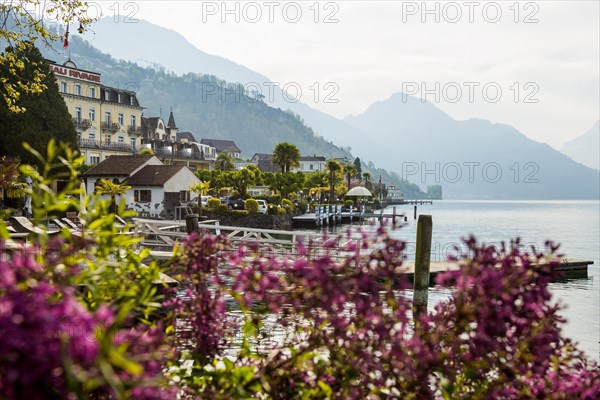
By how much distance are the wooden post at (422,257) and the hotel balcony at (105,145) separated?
67.8m

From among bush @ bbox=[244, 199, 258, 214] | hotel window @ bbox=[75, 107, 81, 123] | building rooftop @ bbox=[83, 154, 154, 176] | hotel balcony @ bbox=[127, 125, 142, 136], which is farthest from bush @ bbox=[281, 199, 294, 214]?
hotel window @ bbox=[75, 107, 81, 123]

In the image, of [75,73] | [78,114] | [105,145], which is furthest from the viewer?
[105,145]

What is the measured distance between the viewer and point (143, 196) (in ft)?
188

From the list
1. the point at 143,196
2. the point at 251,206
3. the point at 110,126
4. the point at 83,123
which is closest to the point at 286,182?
the point at 251,206

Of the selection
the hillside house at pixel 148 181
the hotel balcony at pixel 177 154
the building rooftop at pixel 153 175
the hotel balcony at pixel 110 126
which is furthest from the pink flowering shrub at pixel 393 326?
the hotel balcony at pixel 177 154

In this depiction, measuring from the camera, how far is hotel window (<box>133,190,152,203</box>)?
57.3 m

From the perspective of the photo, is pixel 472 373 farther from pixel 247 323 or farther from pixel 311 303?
pixel 247 323

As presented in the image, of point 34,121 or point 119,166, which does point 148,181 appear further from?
point 34,121

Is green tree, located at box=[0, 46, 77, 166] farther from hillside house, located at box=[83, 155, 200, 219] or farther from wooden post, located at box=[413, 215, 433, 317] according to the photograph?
wooden post, located at box=[413, 215, 433, 317]

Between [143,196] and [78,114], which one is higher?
[78,114]

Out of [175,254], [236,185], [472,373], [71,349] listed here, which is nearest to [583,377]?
[472,373]

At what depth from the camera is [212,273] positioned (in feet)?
11.4

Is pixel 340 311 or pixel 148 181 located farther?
pixel 148 181

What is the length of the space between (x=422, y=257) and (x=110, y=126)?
72967 mm
